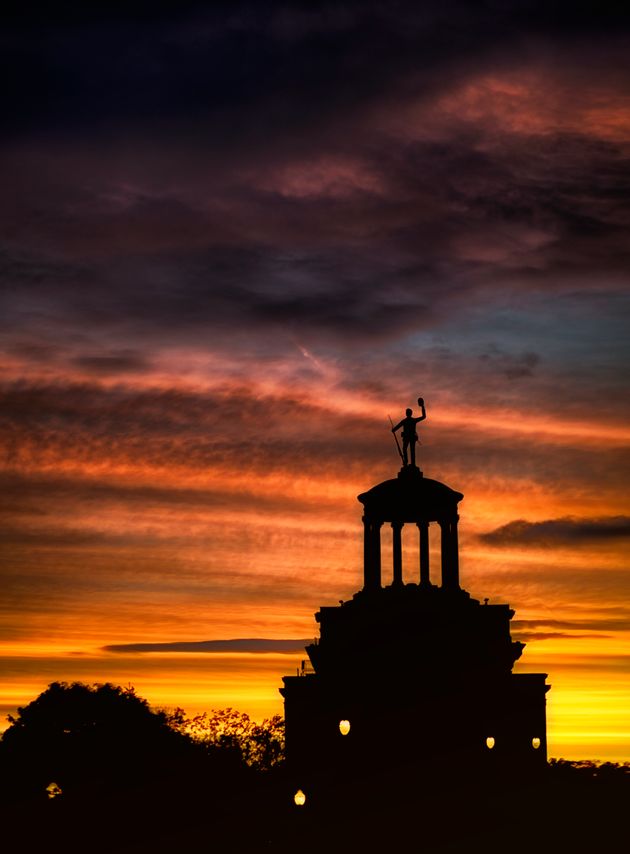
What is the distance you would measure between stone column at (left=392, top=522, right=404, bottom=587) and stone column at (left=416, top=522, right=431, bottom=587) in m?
0.93

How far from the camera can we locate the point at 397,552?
7019 centimetres

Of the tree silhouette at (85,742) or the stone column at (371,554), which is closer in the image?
the stone column at (371,554)

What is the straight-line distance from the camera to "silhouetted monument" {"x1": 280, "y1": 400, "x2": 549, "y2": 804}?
6800 centimetres

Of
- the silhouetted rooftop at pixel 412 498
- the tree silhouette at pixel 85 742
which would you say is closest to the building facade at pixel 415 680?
the silhouetted rooftop at pixel 412 498

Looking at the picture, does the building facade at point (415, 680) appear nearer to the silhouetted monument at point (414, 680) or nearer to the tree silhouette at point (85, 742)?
the silhouetted monument at point (414, 680)

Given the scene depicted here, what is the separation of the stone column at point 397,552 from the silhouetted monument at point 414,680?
45 mm

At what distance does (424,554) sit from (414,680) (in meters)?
5.63

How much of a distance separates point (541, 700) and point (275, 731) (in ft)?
110

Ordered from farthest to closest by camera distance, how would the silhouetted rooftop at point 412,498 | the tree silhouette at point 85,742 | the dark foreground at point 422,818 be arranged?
the tree silhouette at point 85,742 < the silhouetted rooftop at point 412,498 < the dark foreground at point 422,818

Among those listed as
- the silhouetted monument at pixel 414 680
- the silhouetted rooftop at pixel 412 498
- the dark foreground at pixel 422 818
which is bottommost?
the dark foreground at pixel 422 818

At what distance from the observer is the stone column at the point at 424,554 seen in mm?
69662

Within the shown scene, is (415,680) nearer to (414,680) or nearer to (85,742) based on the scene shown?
(414,680)

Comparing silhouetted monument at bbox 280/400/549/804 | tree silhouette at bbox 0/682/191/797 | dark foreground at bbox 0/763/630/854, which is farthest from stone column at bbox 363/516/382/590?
tree silhouette at bbox 0/682/191/797

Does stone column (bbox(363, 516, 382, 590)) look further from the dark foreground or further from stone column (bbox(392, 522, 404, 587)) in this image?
the dark foreground
